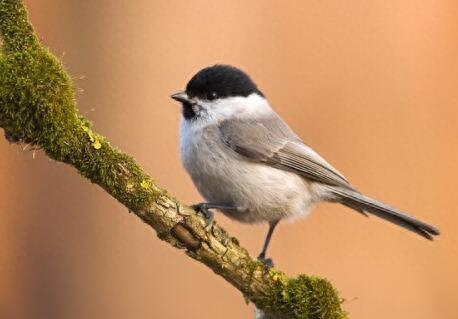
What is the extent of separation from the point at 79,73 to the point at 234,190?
1.24m

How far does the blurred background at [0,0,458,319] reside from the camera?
322cm

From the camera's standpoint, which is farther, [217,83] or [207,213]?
[217,83]

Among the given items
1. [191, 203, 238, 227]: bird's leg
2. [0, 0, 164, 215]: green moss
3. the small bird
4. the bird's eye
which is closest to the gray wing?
the small bird

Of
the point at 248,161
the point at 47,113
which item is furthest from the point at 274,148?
the point at 47,113

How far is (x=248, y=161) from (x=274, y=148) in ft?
0.46

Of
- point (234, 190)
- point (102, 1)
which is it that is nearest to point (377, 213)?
point (234, 190)

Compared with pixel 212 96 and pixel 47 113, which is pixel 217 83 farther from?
pixel 47 113

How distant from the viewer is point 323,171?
2.64 metres

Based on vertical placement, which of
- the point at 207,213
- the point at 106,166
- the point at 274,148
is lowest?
the point at 106,166

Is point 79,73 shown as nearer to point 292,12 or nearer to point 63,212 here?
point 63,212

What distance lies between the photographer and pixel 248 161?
2527 millimetres

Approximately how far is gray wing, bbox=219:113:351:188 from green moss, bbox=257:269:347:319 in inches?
24.8

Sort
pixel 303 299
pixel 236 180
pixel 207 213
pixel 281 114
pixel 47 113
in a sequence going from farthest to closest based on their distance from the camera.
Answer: pixel 281 114 → pixel 236 180 → pixel 207 213 → pixel 303 299 → pixel 47 113

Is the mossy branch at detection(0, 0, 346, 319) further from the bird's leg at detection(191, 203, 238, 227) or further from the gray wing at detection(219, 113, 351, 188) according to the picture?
the gray wing at detection(219, 113, 351, 188)
